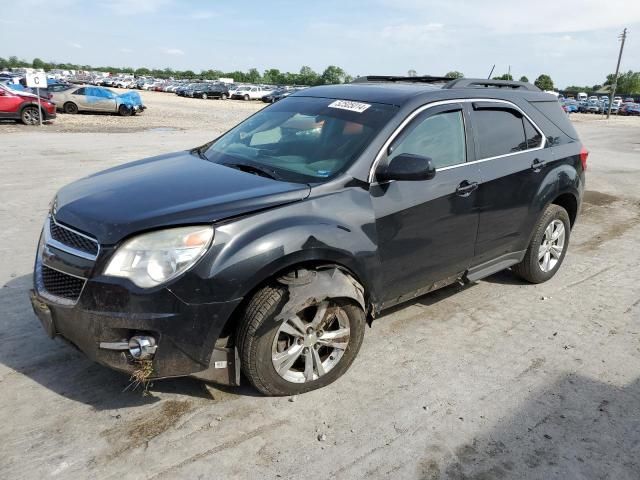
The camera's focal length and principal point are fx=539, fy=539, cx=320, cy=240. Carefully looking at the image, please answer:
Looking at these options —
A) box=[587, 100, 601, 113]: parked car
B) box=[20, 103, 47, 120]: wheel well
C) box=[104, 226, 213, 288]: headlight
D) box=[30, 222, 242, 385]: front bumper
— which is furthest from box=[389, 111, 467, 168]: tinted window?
box=[587, 100, 601, 113]: parked car

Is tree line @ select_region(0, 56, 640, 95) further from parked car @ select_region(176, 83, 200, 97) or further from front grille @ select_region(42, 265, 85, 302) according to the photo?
front grille @ select_region(42, 265, 85, 302)

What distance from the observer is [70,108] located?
85.7 ft

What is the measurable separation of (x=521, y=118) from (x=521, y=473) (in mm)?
3081

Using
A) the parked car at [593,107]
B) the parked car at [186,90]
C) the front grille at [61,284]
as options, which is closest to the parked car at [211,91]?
the parked car at [186,90]

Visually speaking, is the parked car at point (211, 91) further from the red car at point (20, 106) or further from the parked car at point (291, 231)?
the parked car at point (291, 231)

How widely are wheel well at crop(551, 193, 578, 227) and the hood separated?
3143 mm

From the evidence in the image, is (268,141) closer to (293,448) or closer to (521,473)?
(293,448)

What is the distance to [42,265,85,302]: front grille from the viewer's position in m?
2.88

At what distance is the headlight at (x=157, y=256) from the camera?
2.74 meters

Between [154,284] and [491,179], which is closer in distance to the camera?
[154,284]

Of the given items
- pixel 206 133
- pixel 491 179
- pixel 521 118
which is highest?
pixel 521 118

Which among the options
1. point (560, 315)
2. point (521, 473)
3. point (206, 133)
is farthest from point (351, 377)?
point (206, 133)

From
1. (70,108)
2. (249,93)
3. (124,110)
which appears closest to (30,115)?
(70,108)

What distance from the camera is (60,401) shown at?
3148 millimetres
